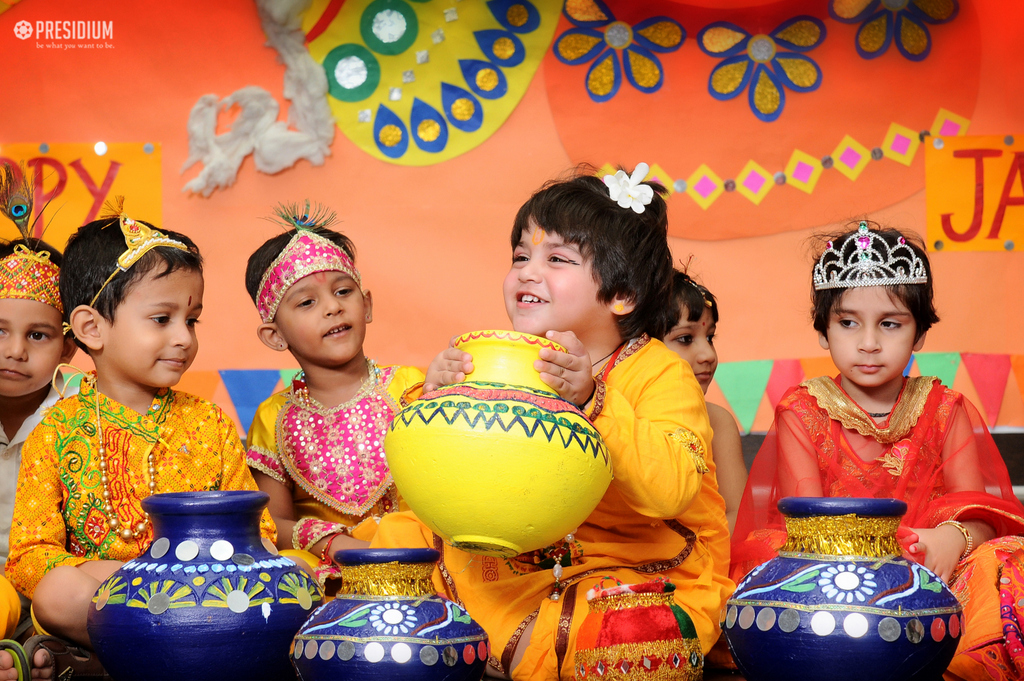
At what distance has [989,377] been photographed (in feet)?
13.5

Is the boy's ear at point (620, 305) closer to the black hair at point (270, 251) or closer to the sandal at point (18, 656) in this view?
the black hair at point (270, 251)

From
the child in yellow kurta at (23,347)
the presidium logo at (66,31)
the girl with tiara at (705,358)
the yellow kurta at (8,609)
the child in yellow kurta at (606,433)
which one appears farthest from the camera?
the presidium logo at (66,31)

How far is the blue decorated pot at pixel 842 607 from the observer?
155cm

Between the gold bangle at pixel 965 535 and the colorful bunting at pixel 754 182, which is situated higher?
the colorful bunting at pixel 754 182

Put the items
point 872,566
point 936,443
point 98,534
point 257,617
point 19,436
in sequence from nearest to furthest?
point 872,566, point 257,617, point 98,534, point 936,443, point 19,436

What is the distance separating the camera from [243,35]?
4.09 metres

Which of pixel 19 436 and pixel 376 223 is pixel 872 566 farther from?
pixel 376 223

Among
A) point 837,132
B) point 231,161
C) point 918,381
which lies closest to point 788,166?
point 837,132

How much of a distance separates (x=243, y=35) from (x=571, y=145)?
134cm

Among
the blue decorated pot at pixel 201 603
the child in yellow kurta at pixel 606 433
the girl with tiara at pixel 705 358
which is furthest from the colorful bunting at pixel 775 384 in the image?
the blue decorated pot at pixel 201 603

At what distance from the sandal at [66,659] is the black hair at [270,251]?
121 centimetres

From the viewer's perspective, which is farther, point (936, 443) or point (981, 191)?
point (981, 191)

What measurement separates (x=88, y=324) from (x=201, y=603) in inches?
47.3

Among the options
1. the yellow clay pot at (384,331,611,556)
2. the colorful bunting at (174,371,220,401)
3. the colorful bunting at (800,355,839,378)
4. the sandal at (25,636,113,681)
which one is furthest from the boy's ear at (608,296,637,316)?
the colorful bunting at (174,371,220,401)
